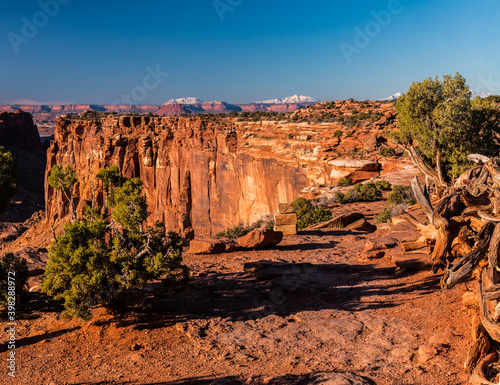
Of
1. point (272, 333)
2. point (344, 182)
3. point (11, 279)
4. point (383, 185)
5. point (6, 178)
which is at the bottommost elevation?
point (272, 333)

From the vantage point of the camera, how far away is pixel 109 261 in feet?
35.1

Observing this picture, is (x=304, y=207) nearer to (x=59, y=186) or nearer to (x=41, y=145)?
(x=59, y=186)

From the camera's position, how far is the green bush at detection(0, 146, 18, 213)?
12.6 m

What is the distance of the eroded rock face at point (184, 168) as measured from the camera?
1651 inches

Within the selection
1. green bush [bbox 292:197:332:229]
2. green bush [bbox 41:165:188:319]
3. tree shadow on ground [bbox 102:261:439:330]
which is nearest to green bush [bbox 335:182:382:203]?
green bush [bbox 292:197:332:229]

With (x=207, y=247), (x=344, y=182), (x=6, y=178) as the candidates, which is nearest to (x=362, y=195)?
(x=344, y=182)

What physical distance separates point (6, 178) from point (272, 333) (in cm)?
941

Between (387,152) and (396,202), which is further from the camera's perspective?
(387,152)

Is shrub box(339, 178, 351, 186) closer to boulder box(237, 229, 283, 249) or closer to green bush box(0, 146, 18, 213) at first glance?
boulder box(237, 229, 283, 249)

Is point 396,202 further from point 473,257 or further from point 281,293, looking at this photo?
point 473,257

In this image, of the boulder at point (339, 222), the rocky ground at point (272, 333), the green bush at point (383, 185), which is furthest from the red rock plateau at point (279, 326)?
the green bush at point (383, 185)

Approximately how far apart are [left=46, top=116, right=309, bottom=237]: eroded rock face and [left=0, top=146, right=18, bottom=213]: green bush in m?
26.6

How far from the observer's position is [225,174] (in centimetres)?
4700

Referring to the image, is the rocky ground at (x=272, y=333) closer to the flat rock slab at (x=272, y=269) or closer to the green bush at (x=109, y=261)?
the flat rock slab at (x=272, y=269)
